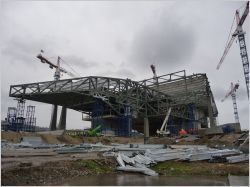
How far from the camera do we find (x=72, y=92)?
143 ft

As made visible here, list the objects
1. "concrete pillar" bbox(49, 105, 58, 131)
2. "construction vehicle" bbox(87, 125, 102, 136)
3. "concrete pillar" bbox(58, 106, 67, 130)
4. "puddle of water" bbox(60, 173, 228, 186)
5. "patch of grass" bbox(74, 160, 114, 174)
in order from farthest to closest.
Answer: "concrete pillar" bbox(49, 105, 58, 131), "concrete pillar" bbox(58, 106, 67, 130), "construction vehicle" bbox(87, 125, 102, 136), "patch of grass" bbox(74, 160, 114, 174), "puddle of water" bbox(60, 173, 228, 186)

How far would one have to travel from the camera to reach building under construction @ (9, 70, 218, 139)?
43844 millimetres

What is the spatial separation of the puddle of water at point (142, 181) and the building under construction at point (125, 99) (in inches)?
1317

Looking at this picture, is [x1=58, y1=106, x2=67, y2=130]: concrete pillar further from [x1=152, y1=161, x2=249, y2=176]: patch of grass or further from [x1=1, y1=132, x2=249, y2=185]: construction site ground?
[x1=152, y1=161, x2=249, y2=176]: patch of grass

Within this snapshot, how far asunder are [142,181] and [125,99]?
37.9 metres

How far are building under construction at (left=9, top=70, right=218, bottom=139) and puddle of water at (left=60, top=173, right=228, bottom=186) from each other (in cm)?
3344

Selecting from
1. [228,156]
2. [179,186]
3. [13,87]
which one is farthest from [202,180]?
[13,87]

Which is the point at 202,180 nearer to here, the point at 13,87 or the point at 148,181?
the point at 148,181

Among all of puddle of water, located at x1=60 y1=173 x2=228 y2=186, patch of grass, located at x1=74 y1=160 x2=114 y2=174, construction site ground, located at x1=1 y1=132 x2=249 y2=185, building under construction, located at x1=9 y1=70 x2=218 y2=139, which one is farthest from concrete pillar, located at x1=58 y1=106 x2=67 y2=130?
puddle of water, located at x1=60 y1=173 x2=228 y2=186

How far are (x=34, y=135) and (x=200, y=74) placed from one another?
38.0m

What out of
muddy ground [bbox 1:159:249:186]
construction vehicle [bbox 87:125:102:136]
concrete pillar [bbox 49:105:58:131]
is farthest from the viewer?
concrete pillar [bbox 49:105:58:131]

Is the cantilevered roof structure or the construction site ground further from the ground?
the cantilevered roof structure

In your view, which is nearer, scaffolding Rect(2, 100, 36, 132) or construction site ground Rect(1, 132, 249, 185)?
construction site ground Rect(1, 132, 249, 185)

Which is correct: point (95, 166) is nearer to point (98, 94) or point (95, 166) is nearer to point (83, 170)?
point (83, 170)
